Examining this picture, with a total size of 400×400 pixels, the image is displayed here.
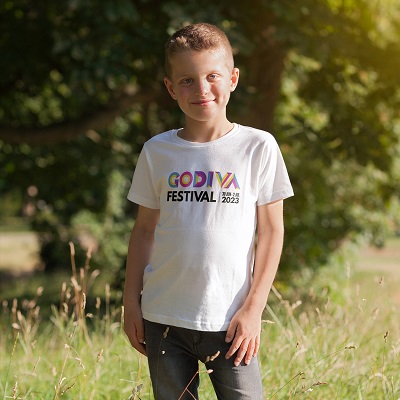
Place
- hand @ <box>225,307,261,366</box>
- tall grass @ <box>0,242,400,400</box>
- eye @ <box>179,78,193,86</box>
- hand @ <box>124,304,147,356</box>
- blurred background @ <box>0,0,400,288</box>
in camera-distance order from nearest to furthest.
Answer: hand @ <box>225,307,261,366</box> → eye @ <box>179,78,193,86</box> → hand @ <box>124,304,147,356</box> → tall grass @ <box>0,242,400,400</box> → blurred background @ <box>0,0,400,288</box>

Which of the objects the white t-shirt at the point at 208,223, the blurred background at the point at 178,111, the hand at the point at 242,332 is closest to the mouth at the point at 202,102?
the white t-shirt at the point at 208,223

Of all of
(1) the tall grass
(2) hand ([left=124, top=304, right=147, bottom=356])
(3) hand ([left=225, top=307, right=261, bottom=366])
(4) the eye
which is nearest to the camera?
(3) hand ([left=225, top=307, right=261, bottom=366])

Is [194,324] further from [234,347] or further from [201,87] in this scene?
[201,87]

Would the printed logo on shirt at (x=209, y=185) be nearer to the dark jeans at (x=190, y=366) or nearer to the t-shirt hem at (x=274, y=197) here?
the t-shirt hem at (x=274, y=197)

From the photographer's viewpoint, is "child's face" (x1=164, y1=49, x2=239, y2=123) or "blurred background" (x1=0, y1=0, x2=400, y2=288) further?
"blurred background" (x1=0, y1=0, x2=400, y2=288)

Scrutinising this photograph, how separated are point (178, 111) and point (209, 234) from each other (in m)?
4.69

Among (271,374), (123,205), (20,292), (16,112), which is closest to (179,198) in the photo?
(271,374)

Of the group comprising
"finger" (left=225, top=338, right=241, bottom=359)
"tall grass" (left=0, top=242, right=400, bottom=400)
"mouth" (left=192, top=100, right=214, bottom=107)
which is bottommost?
"tall grass" (left=0, top=242, right=400, bottom=400)

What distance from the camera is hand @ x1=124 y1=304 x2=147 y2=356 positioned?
2428 millimetres

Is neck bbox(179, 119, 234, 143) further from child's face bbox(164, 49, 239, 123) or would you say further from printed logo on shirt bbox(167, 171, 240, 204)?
printed logo on shirt bbox(167, 171, 240, 204)

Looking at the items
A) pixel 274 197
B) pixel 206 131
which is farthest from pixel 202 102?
pixel 274 197

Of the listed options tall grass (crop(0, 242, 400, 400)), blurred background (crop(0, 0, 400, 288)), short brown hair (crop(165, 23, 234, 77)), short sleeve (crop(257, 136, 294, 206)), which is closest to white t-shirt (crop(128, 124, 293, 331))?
short sleeve (crop(257, 136, 294, 206))

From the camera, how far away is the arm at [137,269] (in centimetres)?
244

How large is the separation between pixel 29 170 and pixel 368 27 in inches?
245
